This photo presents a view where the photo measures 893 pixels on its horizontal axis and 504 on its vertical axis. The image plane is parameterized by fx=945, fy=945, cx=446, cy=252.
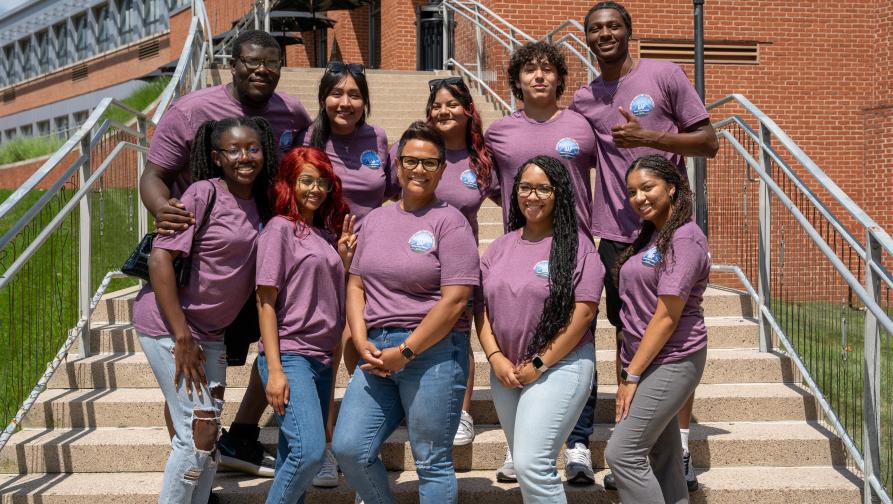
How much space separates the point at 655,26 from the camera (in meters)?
13.0

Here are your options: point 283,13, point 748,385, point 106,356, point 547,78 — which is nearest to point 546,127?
point 547,78

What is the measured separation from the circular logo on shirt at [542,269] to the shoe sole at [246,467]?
1672 millimetres

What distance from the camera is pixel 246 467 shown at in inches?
171

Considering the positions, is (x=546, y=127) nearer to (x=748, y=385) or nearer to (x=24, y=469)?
(x=748, y=385)

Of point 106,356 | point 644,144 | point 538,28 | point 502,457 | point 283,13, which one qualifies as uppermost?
point 283,13

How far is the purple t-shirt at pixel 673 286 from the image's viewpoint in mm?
3463

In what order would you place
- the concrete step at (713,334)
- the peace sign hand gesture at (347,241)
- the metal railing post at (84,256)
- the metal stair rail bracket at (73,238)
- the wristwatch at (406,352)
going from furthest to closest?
the concrete step at (713,334) → the metal railing post at (84,256) → the metal stair rail bracket at (73,238) → the peace sign hand gesture at (347,241) → the wristwatch at (406,352)

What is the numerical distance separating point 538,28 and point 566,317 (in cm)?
1005

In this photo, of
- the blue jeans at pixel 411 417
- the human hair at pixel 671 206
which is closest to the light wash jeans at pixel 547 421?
the blue jeans at pixel 411 417

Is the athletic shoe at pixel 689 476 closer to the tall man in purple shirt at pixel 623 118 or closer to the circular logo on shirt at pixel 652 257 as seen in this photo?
the tall man in purple shirt at pixel 623 118

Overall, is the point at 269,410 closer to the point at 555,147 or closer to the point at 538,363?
the point at 538,363

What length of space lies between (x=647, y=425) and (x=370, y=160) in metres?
1.66

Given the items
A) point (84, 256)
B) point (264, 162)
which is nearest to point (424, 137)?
point (264, 162)

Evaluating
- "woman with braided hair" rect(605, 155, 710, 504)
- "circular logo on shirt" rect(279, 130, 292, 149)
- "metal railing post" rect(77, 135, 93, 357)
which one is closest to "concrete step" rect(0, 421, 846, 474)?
"metal railing post" rect(77, 135, 93, 357)
